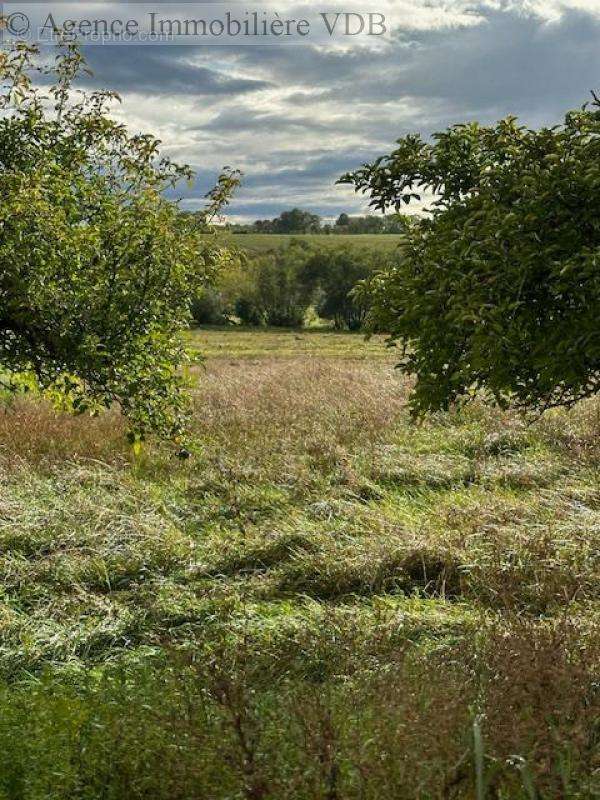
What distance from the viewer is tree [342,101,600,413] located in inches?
267

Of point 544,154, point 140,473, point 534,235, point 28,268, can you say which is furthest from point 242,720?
point 140,473

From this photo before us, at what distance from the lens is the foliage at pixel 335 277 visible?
268 feet

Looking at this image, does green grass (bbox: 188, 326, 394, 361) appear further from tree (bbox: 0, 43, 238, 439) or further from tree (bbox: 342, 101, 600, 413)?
tree (bbox: 342, 101, 600, 413)

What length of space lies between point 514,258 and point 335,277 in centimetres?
7732

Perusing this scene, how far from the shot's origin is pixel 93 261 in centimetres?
1049

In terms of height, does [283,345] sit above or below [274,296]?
below

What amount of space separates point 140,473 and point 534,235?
34.6ft

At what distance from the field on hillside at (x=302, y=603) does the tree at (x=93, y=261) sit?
0.95m

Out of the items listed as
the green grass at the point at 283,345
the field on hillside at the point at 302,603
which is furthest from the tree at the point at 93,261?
the green grass at the point at 283,345

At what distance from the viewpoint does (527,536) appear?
439 inches

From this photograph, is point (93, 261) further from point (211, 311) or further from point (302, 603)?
point (211, 311)

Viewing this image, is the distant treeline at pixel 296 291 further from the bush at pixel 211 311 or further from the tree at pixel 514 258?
the tree at pixel 514 258

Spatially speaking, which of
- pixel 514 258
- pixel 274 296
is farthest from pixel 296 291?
pixel 514 258

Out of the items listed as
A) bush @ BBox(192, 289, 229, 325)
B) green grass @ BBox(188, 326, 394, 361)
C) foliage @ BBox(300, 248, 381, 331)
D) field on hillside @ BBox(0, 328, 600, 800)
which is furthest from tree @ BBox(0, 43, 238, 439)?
foliage @ BBox(300, 248, 381, 331)
